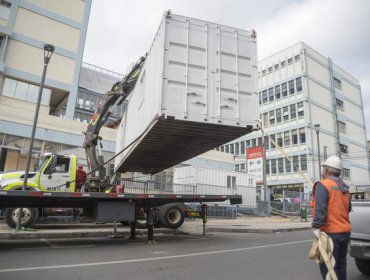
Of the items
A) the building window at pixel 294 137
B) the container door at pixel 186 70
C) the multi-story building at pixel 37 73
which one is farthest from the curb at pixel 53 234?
the building window at pixel 294 137

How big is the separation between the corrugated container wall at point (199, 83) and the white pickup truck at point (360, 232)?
4.09 meters

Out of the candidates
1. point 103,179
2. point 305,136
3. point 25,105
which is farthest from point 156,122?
point 305,136

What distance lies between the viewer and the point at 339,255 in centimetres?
369

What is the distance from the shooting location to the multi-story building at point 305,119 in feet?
150

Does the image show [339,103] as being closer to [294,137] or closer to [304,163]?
[294,137]

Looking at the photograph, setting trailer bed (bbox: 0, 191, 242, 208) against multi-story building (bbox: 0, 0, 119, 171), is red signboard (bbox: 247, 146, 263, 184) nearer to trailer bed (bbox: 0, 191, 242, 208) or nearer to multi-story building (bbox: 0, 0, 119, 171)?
multi-story building (bbox: 0, 0, 119, 171)

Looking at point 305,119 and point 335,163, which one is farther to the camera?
point 305,119

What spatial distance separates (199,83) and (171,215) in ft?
14.3

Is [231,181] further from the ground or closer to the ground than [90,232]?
further from the ground

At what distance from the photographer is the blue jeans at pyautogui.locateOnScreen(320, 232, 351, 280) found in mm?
3619

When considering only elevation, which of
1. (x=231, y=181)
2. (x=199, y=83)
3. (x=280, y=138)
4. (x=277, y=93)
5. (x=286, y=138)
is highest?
(x=277, y=93)

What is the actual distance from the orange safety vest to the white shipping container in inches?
661

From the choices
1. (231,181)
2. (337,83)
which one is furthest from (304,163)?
(231,181)

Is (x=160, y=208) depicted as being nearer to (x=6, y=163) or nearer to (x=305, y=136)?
(x=6, y=163)
